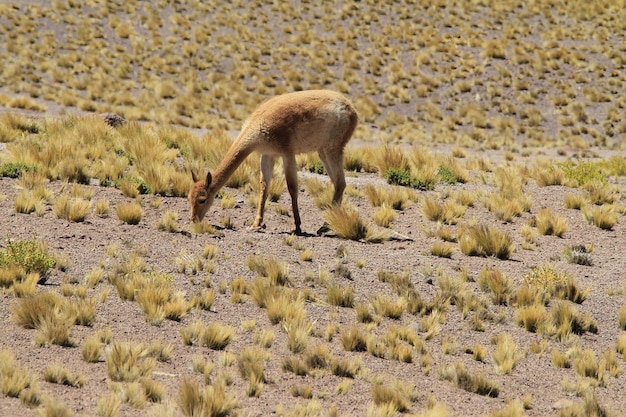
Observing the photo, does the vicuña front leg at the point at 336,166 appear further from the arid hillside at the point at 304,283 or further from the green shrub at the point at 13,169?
the green shrub at the point at 13,169

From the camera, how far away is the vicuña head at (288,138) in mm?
9922

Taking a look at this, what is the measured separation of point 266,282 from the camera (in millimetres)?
8141

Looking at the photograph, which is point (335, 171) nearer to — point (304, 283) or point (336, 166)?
point (336, 166)

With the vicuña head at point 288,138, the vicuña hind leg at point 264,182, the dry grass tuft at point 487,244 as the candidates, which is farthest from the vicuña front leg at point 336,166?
the dry grass tuft at point 487,244

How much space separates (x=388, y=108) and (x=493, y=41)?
8100mm

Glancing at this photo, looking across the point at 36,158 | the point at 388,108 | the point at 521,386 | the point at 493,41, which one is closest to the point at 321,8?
the point at 493,41

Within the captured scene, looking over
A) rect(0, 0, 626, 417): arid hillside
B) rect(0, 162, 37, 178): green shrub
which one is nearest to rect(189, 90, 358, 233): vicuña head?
rect(0, 0, 626, 417): arid hillside

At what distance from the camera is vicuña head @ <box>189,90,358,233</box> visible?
992 cm

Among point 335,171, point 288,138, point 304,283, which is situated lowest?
point 304,283

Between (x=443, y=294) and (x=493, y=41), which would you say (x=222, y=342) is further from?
(x=493, y=41)

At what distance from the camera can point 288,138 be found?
10000 millimetres

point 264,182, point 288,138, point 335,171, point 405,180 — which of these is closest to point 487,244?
point 335,171

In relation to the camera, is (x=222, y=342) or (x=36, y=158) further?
(x=36, y=158)

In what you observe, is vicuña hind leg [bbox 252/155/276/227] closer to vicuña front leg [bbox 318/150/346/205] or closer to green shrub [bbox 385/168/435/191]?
vicuña front leg [bbox 318/150/346/205]
